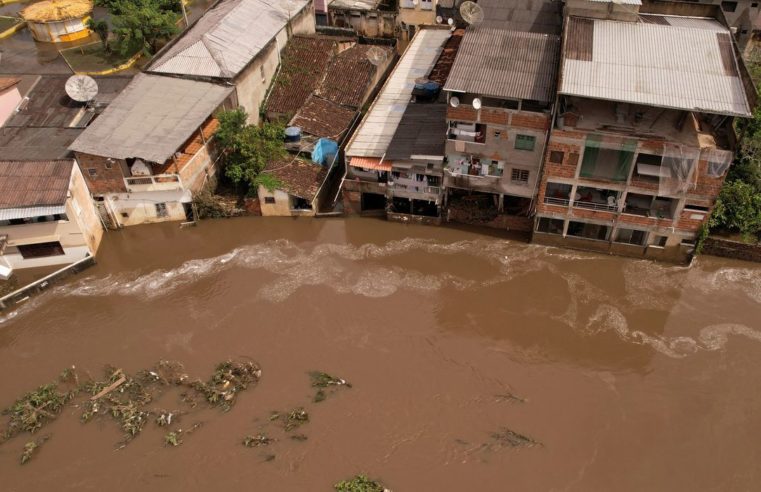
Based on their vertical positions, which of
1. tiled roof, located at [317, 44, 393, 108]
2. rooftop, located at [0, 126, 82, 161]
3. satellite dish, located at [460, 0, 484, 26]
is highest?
satellite dish, located at [460, 0, 484, 26]

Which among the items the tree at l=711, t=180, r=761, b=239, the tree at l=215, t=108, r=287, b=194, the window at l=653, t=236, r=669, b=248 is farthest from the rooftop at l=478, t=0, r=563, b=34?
the tree at l=215, t=108, r=287, b=194

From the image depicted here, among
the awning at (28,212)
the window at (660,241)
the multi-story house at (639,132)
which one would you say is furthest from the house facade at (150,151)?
the window at (660,241)

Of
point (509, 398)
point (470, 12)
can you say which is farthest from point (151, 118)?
point (509, 398)

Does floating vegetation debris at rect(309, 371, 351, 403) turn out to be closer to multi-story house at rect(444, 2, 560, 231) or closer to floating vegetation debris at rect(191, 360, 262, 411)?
floating vegetation debris at rect(191, 360, 262, 411)

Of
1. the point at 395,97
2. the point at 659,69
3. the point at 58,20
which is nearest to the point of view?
the point at 659,69

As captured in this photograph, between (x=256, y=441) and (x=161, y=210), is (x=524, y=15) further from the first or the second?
(x=256, y=441)

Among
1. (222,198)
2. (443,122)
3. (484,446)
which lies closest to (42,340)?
(222,198)
